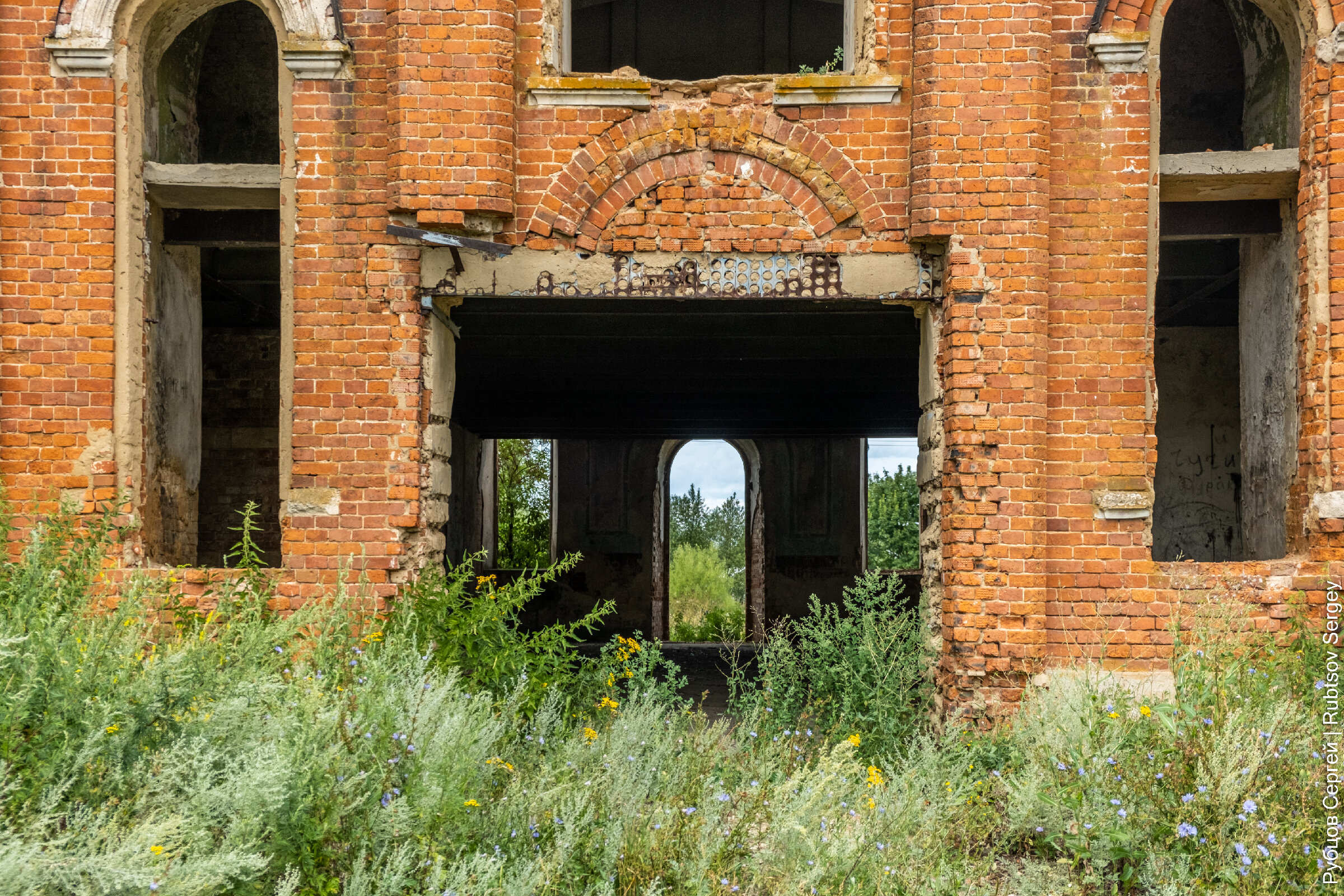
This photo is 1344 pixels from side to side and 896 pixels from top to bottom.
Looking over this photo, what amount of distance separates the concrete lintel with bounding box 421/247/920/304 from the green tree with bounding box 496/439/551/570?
12417 mm

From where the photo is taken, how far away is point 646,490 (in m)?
16.9

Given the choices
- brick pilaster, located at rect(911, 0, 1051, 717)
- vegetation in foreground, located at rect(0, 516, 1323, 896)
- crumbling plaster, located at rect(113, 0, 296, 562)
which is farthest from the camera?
crumbling plaster, located at rect(113, 0, 296, 562)

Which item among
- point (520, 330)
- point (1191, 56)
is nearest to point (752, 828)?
point (520, 330)

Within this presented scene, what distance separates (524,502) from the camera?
66.6 ft

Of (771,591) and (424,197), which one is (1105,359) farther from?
(771,591)

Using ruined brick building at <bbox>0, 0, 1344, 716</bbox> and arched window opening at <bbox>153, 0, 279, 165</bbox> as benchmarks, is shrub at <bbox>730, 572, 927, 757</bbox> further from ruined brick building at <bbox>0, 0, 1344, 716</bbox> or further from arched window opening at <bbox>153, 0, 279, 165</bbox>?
arched window opening at <bbox>153, 0, 279, 165</bbox>

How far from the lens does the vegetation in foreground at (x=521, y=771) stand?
309 centimetres

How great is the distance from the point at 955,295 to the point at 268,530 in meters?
7.26

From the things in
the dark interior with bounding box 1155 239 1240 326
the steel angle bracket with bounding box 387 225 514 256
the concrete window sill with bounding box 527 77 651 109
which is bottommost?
the steel angle bracket with bounding box 387 225 514 256

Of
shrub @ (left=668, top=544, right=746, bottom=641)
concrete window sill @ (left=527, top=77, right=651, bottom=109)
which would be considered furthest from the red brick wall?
shrub @ (left=668, top=544, right=746, bottom=641)

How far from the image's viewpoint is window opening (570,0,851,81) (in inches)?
433

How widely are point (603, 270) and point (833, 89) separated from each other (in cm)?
185

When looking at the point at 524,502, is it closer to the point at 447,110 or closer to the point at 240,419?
the point at 240,419

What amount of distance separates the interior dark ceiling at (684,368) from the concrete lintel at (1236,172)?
195 cm
